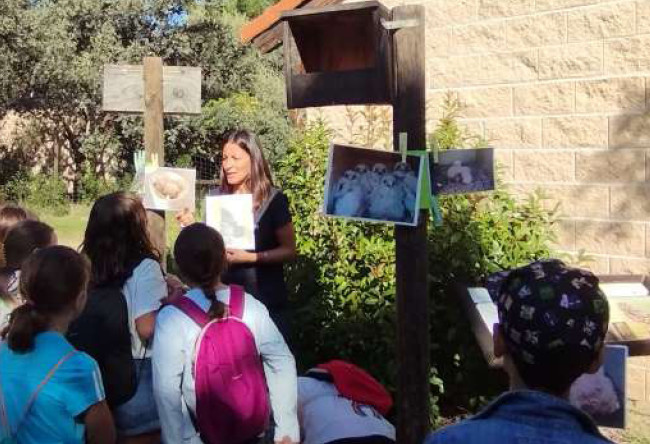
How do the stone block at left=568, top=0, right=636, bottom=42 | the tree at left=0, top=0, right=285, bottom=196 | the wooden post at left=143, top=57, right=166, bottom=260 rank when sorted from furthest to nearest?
the tree at left=0, top=0, right=285, bottom=196 → the stone block at left=568, top=0, right=636, bottom=42 → the wooden post at left=143, top=57, right=166, bottom=260

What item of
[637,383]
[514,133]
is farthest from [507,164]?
[637,383]

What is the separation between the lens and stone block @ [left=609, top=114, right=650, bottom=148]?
5258 mm

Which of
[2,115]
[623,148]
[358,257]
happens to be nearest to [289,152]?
[358,257]

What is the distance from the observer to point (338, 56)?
3.45 metres

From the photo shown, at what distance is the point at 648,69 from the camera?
17.2 feet

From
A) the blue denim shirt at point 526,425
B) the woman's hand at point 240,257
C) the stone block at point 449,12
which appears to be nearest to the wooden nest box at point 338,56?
the woman's hand at point 240,257

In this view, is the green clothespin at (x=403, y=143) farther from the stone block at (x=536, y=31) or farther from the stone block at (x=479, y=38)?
the stone block at (x=479, y=38)

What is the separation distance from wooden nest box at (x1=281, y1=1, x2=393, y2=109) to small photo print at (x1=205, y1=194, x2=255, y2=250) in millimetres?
665

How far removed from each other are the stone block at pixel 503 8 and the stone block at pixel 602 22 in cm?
36

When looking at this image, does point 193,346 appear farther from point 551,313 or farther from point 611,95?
point 611,95

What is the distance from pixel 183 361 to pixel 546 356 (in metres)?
1.64

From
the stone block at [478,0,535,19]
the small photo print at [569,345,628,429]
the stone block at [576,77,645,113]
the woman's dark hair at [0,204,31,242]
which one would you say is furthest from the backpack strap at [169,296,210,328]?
the stone block at [478,0,535,19]

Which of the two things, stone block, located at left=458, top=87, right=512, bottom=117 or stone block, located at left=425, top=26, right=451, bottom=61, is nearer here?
stone block, located at left=458, top=87, right=512, bottom=117

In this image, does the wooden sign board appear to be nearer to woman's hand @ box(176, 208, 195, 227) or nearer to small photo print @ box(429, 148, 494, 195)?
woman's hand @ box(176, 208, 195, 227)
